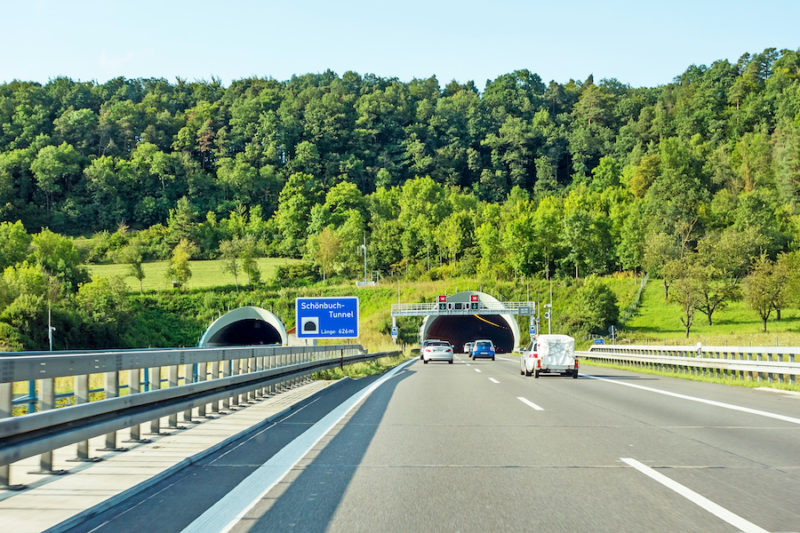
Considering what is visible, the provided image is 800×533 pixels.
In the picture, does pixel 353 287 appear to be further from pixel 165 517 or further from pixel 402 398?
pixel 165 517

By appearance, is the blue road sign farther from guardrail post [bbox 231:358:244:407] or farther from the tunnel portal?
the tunnel portal

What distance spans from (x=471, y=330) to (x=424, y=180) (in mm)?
72446

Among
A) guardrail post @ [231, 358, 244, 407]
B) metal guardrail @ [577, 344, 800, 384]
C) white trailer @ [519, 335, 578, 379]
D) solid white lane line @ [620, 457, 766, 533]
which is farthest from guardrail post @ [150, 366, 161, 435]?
white trailer @ [519, 335, 578, 379]

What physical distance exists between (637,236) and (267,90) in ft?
399

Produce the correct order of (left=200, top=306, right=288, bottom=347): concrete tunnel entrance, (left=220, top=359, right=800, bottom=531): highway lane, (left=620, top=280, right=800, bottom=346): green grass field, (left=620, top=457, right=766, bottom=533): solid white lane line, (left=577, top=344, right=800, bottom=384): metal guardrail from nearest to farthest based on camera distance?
(left=620, top=457, right=766, bottom=533): solid white lane line
(left=220, top=359, right=800, bottom=531): highway lane
(left=577, top=344, right=800, bottom=384): metal guardrail
(left=200, top=306, right=288, bottom=347): concrete tunnel entrance
(left=620, top=280, right=800, bottom=346): green grass field

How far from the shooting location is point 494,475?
23.4 ft

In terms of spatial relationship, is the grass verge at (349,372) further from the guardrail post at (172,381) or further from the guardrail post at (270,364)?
the guardrail post at (172,381)

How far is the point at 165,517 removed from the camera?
5.39 metres

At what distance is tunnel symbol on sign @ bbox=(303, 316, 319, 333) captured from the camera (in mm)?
31156

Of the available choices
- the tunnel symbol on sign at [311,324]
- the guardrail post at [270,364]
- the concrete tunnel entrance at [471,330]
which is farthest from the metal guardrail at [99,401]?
the concrete tunnel entrance at [471,330]

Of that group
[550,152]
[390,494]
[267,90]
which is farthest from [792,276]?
[267,90]

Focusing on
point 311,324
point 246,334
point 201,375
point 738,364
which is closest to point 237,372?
point 201,375

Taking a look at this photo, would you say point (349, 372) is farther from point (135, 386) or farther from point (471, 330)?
point (471, 330)

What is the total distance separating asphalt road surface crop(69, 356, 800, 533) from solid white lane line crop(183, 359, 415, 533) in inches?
0.9
